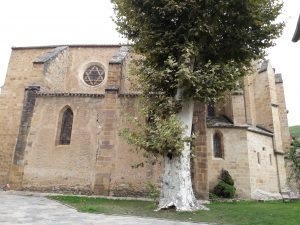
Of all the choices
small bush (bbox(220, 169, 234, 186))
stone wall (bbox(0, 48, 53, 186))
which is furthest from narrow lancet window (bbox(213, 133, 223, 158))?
stone wall (bbox(0, 48, 53, 186))

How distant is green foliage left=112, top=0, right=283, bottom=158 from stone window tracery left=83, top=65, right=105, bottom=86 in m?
8.94

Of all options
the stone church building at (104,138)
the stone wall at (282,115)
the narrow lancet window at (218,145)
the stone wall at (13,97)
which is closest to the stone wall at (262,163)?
Result: the stone church building at (104,138)

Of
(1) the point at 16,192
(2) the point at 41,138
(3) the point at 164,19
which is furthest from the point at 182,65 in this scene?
(1) the point at 16,192

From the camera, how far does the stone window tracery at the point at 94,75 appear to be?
2150 centimetres

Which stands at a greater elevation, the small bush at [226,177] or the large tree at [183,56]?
the large tree at [183,56]

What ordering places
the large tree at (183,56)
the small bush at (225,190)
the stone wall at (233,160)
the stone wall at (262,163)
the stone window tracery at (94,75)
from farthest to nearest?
the stone window tracery at (94,75) → the stone wall at (262,163) → the stone wall at (233,160) → the small bush at (225,190) → the large tree at (183,56)

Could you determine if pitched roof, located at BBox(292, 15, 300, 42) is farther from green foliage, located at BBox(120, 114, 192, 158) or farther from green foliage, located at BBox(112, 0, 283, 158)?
green foliage, located at BBox(120, 114, 192, 158)

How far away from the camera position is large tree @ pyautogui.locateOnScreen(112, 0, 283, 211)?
10898 millimetres

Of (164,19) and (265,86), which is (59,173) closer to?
(164,19)

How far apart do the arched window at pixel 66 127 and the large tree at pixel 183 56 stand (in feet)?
21.6

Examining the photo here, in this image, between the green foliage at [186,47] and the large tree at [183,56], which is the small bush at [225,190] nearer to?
the large tree at [183,56]

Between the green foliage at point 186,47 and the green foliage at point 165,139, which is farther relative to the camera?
the green foliage at point 186,47

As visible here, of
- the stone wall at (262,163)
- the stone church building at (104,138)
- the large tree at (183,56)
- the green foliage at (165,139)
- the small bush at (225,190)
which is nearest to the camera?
the green foliage at (165,139)

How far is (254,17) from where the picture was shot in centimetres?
1143
